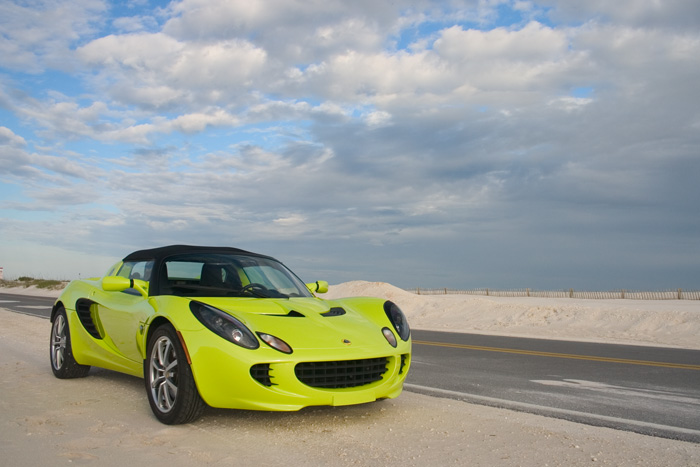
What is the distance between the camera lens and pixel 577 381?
8086mm

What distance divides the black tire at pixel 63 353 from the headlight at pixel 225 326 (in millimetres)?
2736

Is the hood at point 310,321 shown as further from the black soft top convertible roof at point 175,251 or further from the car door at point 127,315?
the black soft top convertible roof at point 175,251

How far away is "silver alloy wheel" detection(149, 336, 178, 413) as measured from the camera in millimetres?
5129

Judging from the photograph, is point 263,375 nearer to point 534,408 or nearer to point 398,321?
point 398,321

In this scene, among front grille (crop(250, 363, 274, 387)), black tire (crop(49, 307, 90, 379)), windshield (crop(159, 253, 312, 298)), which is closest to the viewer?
front grille (crop(250, 363, 274, 387))

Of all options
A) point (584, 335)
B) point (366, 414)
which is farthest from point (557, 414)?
point (584, 335)

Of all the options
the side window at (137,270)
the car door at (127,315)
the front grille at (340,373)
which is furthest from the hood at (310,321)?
the side window at (137,270)

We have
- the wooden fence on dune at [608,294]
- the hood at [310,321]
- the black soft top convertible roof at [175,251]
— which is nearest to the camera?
the hood at [310,321]

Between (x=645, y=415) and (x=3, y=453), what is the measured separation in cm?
514

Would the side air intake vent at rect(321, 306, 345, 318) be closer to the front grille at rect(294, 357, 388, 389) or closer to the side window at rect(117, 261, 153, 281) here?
the front grille at rect(294, 357, 388, 389)

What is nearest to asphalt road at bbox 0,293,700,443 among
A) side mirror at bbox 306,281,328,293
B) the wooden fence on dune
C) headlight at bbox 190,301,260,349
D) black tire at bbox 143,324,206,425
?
side mirror at bbox 306,281,328,293

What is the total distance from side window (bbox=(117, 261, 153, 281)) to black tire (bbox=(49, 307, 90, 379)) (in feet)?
3.12

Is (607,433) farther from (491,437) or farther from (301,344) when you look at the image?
(301,344)

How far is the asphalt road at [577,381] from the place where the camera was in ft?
19.0
